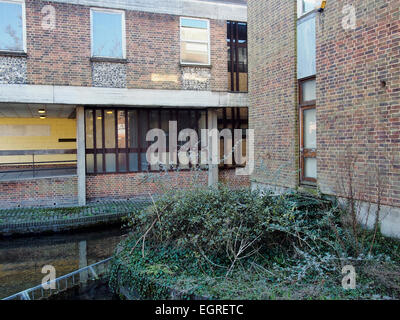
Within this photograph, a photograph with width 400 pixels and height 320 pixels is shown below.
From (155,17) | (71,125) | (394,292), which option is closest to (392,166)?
(394,292)

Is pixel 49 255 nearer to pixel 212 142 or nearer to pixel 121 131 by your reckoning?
pixel 121 131

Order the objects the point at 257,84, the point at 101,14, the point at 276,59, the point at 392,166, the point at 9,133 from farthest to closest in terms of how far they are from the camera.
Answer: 1. the point at 9,133
2. the point at 101,14
3. the point at 257,84
4. the point at 276,59
5. the point at 392,166

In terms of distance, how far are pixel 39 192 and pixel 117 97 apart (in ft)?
12.7

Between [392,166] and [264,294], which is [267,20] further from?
[264,294]

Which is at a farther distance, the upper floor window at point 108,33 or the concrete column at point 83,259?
the upper floor window at point 108,33

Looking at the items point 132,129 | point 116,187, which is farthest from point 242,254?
point 132,129

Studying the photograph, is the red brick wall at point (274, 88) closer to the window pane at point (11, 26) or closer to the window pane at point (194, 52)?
the window pane at point (194, 52)

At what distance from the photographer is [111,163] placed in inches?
488

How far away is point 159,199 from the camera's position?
608 cm

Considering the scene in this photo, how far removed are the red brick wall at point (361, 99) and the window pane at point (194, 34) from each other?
5.87 meters

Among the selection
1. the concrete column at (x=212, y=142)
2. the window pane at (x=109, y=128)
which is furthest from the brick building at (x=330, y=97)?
the window pane at (x=109, y=128)

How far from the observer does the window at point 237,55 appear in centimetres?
1344

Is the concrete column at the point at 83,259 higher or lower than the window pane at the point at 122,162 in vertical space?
lower
